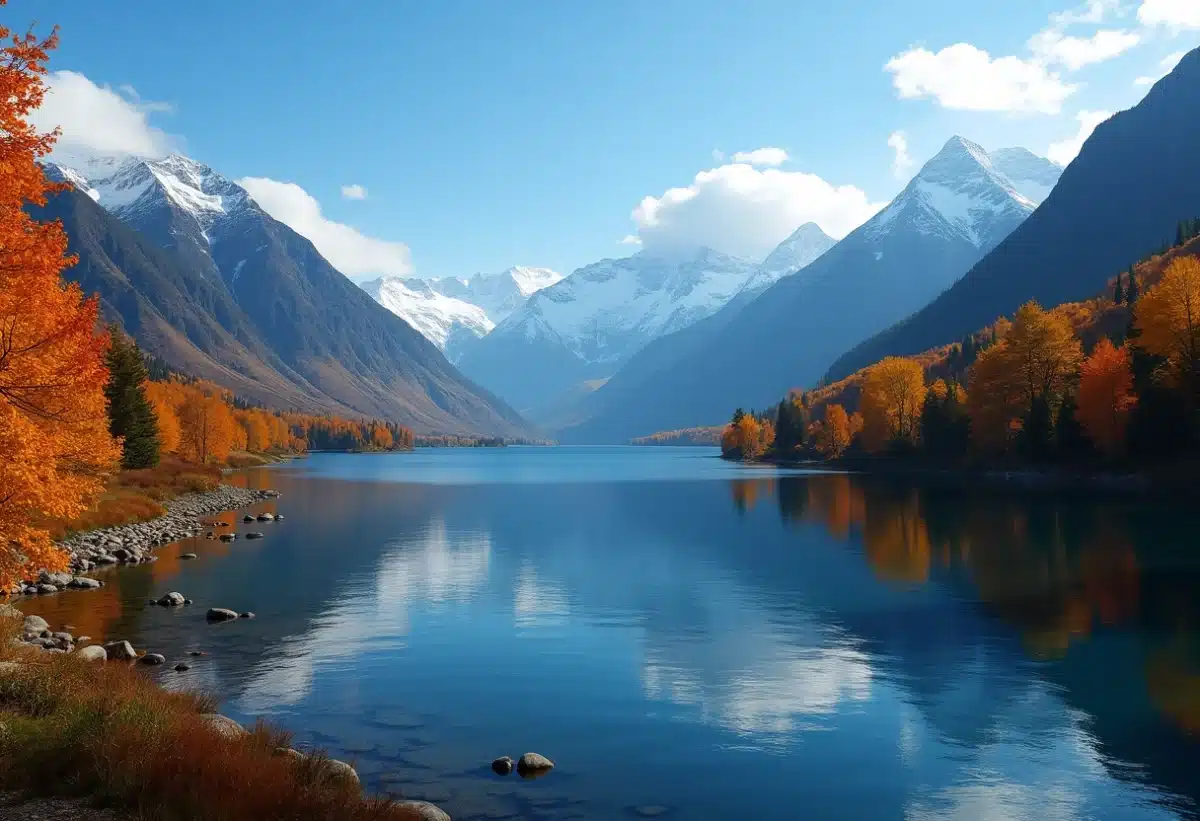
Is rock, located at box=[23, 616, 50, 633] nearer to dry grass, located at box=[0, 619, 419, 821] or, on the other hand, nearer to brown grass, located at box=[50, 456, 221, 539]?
dry grass, located at box=[0, 619, 419, 821]

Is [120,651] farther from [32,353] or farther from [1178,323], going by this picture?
[1178,323]

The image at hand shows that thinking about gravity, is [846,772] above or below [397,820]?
below

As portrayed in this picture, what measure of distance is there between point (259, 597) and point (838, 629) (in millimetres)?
31238

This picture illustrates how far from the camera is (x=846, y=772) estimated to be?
74.5 feet

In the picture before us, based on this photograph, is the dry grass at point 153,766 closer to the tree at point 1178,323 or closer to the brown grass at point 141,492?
the brown grass at point 141,492

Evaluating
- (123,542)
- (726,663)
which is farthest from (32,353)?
(123,542)

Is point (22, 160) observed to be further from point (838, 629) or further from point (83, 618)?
point (838, 629)

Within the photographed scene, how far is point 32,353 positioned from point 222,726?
1060 cm

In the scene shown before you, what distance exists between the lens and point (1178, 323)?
90125mm

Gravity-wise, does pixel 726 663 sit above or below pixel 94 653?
below

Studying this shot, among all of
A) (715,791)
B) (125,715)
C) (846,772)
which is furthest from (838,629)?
(125,715)

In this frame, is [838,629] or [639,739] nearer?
[639,739]

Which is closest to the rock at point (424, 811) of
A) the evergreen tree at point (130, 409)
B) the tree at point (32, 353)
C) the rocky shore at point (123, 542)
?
the tree at point (32, 353)

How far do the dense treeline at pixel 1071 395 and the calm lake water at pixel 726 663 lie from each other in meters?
28.0
